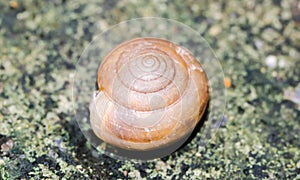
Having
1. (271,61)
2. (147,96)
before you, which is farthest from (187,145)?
(271,61)

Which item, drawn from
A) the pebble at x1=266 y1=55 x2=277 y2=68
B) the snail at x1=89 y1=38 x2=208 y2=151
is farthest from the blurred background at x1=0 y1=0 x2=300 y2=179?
the snail at x1=89 y1=38 x2=208 y2=151

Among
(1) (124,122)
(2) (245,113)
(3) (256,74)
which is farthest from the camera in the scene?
(3) (256,74)

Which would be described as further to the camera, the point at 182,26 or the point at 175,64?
the point at 182,26

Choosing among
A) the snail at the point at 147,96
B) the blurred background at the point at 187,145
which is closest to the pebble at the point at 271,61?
the blurred background at the point at 187,145

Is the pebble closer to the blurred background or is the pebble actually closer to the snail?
the blurred background

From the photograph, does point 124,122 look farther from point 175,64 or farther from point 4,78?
point 4,78

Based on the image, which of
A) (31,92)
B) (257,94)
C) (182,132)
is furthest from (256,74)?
(31,92)
